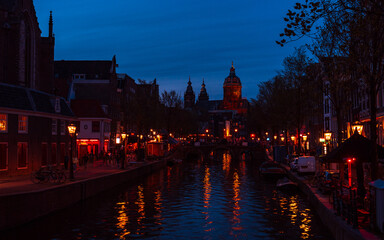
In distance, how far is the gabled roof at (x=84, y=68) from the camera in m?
95.1

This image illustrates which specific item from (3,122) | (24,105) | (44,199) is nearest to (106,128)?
(24,105)

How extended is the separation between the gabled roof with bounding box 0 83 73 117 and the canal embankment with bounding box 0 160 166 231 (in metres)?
9.67

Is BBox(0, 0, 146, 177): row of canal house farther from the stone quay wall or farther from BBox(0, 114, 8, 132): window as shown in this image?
the stone quay wall

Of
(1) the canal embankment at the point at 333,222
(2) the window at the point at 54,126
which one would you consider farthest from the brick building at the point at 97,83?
(1) the canal embankment at the point at 333,222

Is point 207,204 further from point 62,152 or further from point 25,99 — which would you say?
point 62,152

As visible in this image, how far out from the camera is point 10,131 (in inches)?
1609

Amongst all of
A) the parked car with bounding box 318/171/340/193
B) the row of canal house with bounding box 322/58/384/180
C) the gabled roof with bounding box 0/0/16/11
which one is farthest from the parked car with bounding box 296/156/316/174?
the gabled roof with bounding box 0/0/16/11

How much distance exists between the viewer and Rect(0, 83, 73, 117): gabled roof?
134 feet

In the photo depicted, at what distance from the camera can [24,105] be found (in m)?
43.1

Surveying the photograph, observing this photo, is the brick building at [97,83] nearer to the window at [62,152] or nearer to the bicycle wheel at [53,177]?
the window at [62,152]

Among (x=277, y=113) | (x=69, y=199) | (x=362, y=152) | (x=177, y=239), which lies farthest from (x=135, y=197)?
(x=277, y=113)

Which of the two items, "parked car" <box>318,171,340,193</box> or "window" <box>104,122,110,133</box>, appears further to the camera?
"window" <box>104,122,110,133</box>

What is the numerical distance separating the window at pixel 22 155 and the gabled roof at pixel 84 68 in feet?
171

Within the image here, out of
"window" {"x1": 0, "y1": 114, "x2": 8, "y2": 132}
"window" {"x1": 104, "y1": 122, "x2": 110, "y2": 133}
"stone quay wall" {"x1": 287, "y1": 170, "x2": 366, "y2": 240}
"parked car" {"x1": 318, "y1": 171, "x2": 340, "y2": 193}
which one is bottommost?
"stone quay wall" {"x1": 287, "y1": 170, "x2": 366, "y2": 240}
